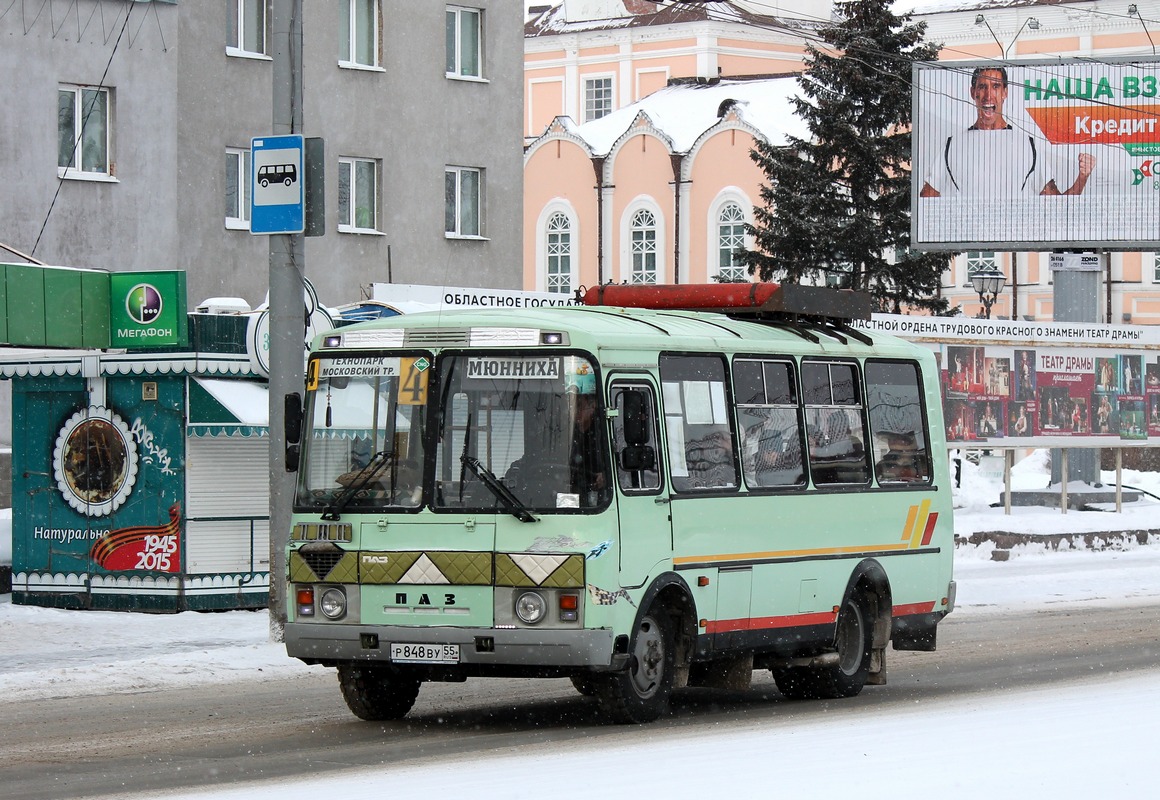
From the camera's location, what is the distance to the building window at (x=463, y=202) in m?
40.3

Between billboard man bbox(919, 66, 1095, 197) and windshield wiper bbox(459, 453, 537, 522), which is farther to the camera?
billboard man bbox(919, 66, 1095, 197)

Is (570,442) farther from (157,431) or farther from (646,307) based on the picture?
(157,431)

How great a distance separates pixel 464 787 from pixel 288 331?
A: 894 centimetres

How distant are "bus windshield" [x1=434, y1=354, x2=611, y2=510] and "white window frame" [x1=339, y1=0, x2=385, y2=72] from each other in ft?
87.5

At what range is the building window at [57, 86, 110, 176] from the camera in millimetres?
32906

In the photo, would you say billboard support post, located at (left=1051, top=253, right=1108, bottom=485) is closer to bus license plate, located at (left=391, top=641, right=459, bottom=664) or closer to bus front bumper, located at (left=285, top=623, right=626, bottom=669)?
bus front bumper, located at (left=285, top=623, right=626, bottom=669)

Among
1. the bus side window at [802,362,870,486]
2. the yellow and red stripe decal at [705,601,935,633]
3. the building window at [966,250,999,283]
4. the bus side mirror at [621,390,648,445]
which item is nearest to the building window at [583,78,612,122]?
the building window at [966,250,999,283]

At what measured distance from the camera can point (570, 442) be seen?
1199 centimetres

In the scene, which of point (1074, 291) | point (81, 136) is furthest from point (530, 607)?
point (1074, 291)

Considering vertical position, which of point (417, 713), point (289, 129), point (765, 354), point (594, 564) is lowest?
point (417, 713)

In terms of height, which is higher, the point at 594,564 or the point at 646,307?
the point at 646,307

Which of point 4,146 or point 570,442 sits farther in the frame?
point 4,146

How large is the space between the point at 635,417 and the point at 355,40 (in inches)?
1074

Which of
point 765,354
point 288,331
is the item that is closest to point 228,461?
point 288,331
